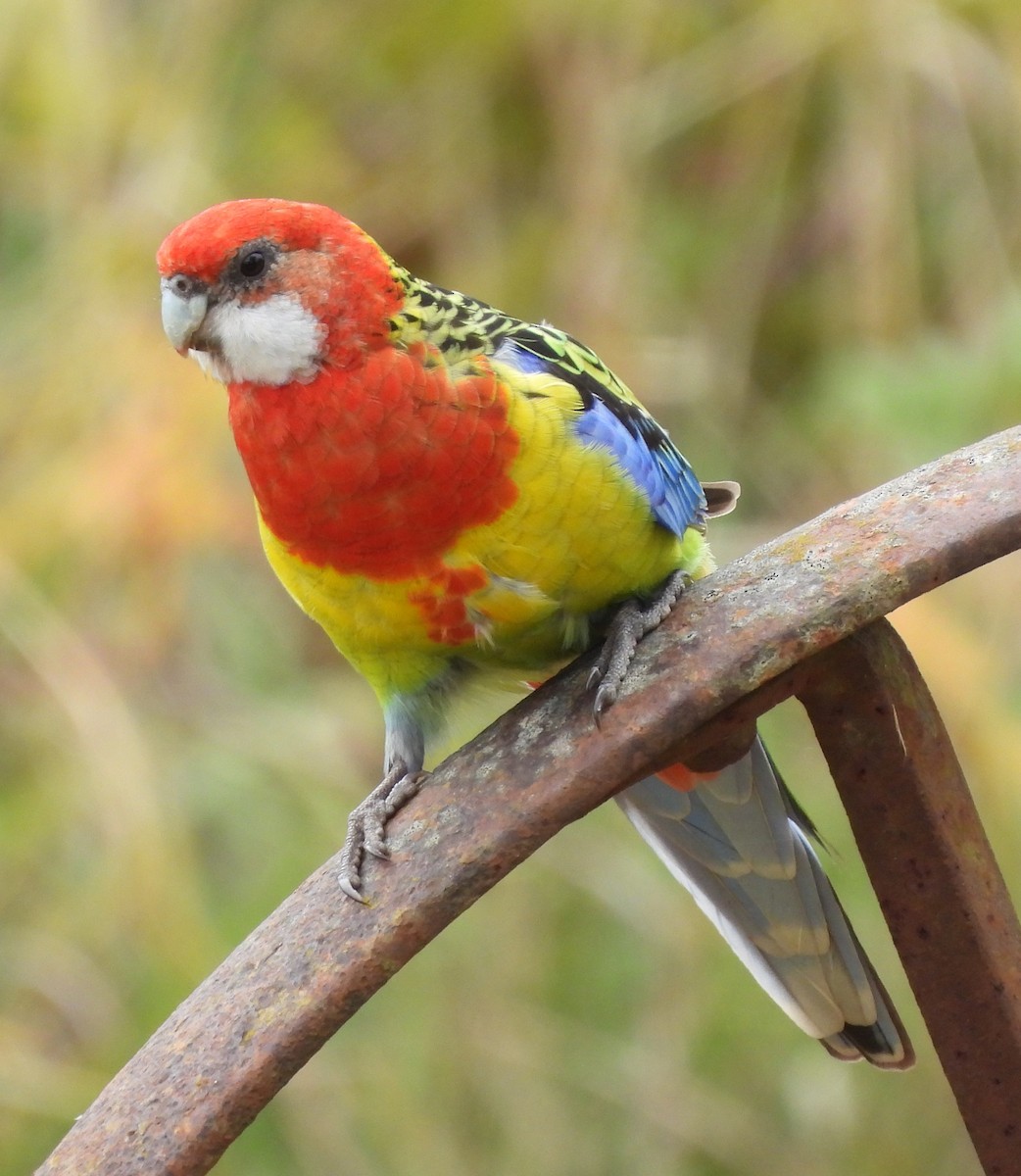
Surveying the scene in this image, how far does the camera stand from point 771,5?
4.04 m

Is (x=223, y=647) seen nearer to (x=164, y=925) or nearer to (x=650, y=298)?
(x=164, y=925)

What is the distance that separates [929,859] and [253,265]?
1.20 metres

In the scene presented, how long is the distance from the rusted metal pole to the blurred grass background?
5.25 ft

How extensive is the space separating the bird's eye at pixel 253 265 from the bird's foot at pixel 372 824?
2.46ft

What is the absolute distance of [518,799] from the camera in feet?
5.27

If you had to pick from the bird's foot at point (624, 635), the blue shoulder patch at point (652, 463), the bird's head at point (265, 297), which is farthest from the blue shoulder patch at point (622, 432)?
the bird's head at point (265, 297)

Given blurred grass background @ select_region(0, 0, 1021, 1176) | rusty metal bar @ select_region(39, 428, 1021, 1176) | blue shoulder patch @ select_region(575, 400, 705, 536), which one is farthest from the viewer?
blurred grass background @ select_region(0, 0, 1021, 1176)

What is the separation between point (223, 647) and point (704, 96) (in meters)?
2.00

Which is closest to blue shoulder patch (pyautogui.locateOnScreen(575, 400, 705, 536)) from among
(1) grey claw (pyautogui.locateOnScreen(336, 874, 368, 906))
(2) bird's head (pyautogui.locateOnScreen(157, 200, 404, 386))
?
(2) bird's head (pyautogui.locateOnScreen(157, 200, 404, 386))

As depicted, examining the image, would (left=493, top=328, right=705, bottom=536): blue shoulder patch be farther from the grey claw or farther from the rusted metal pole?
the grey claw

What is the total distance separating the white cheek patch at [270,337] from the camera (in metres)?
2.06

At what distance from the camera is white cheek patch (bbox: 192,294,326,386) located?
6.75 feet

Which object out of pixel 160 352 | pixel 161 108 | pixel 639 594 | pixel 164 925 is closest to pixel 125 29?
pixel 161 108

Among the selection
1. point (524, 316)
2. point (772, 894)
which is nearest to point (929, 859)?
point (772, 894)
